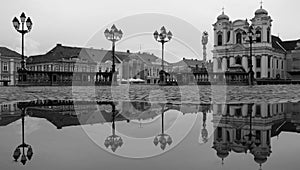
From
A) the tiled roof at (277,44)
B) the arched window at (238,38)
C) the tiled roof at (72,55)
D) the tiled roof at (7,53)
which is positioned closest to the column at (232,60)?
the arched window at (238,38)

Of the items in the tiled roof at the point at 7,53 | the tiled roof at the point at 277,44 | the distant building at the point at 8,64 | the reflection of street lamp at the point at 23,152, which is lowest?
the reflection of street lamp at the point at 23,152

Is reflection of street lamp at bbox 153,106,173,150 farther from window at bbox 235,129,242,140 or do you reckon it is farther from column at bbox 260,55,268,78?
column at bbox 260,55,268,78

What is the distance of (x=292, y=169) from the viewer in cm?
250

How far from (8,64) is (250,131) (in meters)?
67.5

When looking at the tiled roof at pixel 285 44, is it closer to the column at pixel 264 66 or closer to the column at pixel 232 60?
the column at pixel 264 66

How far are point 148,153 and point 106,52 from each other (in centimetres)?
9141

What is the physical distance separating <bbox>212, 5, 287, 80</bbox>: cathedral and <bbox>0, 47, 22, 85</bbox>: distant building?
A: 43.2 meters

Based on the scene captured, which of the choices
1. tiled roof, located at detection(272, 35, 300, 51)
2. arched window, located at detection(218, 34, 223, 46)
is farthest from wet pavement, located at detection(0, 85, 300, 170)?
A: tiled roof, located at detection(272, 35, 300, 51)

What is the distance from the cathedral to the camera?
72438 millimetres

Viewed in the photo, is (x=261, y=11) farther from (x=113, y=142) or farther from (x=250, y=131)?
(x=113, y=142)

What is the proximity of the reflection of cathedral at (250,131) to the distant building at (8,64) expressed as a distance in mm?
62962

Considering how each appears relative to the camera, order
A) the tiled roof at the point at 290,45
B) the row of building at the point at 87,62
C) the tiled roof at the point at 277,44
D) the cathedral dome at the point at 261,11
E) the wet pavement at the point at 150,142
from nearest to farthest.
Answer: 1. the wet pavement at the point at 150,142
2. the cathedral dome at the point at 261,11
3. the row of building at the point at 87,62
4. the tiled roof at the point at 277,44
5. the tiled roof at the point at 290,45

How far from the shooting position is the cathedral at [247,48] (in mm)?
72438

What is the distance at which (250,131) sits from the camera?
416 centimetres
